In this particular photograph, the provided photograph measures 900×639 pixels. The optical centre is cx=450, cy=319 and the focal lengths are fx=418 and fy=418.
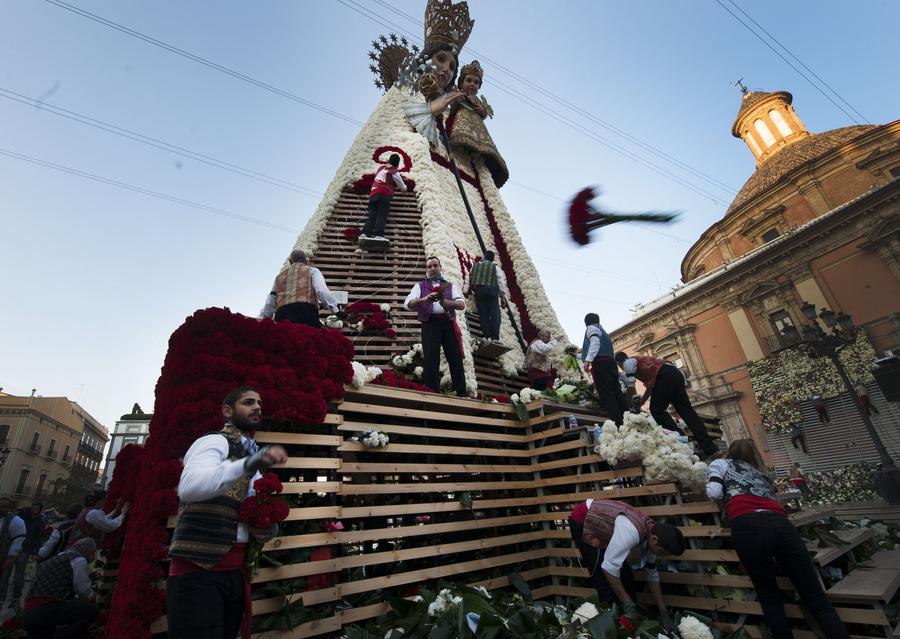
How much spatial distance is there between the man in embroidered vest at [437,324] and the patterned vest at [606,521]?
250 cm

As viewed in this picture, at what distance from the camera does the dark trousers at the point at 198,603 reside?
2158 mm

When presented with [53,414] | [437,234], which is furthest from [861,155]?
[53,414]

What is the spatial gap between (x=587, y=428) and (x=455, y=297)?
264cm

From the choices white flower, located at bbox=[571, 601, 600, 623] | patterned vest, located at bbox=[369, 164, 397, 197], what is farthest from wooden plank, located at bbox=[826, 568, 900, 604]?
patterned vest, located at bbox=[369, 164, 397, 197]

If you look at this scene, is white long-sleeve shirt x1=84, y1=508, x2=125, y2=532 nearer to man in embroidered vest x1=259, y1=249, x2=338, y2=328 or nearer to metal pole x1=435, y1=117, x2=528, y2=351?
man in embroidered vest x1=259, y1=249, x2=338, y2=328

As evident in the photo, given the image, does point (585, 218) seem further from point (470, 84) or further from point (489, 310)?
point (470, 84)

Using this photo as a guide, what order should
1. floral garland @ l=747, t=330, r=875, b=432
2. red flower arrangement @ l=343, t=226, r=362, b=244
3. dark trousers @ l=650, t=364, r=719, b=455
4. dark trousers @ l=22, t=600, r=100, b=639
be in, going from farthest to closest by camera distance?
floral garland @ l=747, t=330, r=875, b=432, red flower arrangement @ l=343, t=226, r=362, b=244, dark trousers @ l=650, t=364, r=719, b=455, dark trousers @ l=22, t=600, r=100, b=639

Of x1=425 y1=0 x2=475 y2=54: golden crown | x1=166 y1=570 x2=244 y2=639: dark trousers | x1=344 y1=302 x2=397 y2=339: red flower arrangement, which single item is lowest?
x1=166 y1=570 x2=244 y2=639: dark trousers

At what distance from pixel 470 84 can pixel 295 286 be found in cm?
1397

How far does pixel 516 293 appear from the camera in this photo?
12.5 metres

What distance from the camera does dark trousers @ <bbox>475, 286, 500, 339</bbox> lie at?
345 inches

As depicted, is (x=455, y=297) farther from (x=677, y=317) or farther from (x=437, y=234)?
(x=677, y=317)

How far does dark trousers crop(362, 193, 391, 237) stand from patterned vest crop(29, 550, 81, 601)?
24.0ft

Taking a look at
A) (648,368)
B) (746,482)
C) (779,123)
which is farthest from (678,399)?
(779,123)
